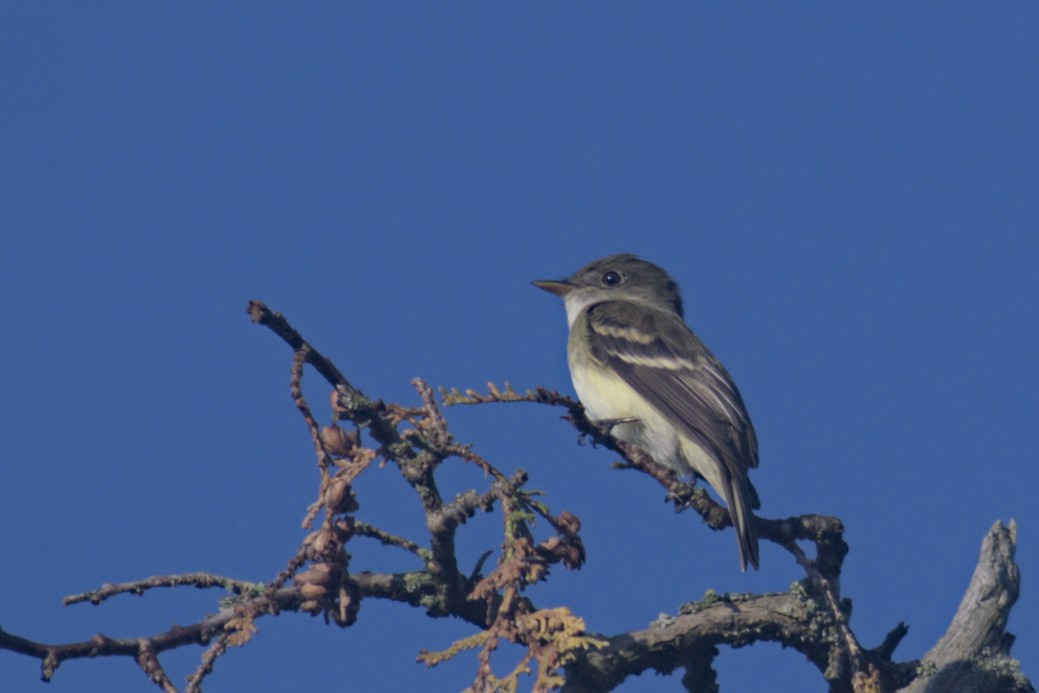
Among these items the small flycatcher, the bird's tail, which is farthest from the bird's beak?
the bird's tail

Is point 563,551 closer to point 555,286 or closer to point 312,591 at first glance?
point 312,591

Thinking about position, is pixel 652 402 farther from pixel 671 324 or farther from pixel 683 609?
pixel 683 609

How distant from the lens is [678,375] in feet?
29.5

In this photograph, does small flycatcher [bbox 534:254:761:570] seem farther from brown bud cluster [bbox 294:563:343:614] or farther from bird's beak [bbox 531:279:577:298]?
brown bud cluster [bbox 294:563:343:614]

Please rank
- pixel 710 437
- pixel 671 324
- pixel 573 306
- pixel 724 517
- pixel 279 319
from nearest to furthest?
pixel 279 319
pixel 724 517
pixel 710 437
pixel 671 324
pixel 573 306

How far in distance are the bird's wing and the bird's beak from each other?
0.69 metres

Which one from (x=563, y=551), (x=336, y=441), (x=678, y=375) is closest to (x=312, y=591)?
(x=336, y=441)

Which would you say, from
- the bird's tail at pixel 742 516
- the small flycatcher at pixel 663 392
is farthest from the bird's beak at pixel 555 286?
the bird's tail at pixel 742 516

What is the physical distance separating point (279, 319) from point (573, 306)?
6392mm

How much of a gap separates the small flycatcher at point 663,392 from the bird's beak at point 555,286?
1.66ft

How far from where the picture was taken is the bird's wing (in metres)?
8.33

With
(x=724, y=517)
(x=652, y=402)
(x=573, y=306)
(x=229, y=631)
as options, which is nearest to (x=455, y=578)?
(x=229, y=631)

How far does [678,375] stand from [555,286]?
84.1 inches

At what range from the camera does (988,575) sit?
648 centimetres
